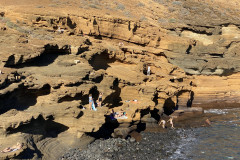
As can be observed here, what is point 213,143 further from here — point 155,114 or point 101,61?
point 101,61

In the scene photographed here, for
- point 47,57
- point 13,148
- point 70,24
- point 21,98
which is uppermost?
point 70,24

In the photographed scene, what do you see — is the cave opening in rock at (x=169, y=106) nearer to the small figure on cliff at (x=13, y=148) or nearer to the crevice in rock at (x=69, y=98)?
the crevice in rock at (x=69, y=98)

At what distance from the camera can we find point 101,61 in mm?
20625

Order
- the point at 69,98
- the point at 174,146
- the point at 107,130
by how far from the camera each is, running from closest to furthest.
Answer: the point at 69,98
the point at 174,146
the point at 107,130

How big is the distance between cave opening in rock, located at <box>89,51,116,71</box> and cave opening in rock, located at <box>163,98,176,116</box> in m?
6.53

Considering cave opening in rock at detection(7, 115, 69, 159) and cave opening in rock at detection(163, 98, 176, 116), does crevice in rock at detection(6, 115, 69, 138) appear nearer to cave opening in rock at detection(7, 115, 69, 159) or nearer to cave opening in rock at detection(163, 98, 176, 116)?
cave opening in rock at detection(7, 115, 69, 159)

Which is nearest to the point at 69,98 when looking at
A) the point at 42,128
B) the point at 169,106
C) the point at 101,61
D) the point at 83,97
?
the point at 83,97

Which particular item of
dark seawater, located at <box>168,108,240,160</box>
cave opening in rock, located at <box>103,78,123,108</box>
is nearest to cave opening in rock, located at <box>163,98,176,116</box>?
dark seawater, located at <box>168,108,240,160</box>

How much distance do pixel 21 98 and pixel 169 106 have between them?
1409 centimetres

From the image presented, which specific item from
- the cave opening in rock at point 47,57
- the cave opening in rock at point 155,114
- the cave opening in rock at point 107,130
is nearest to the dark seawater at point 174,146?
the cave opening in rock at point 107,130

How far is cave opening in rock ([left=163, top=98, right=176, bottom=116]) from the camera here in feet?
74.6

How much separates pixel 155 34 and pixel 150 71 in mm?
3996

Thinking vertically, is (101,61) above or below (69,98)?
above

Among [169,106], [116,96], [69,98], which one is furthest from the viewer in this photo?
[169,106]
